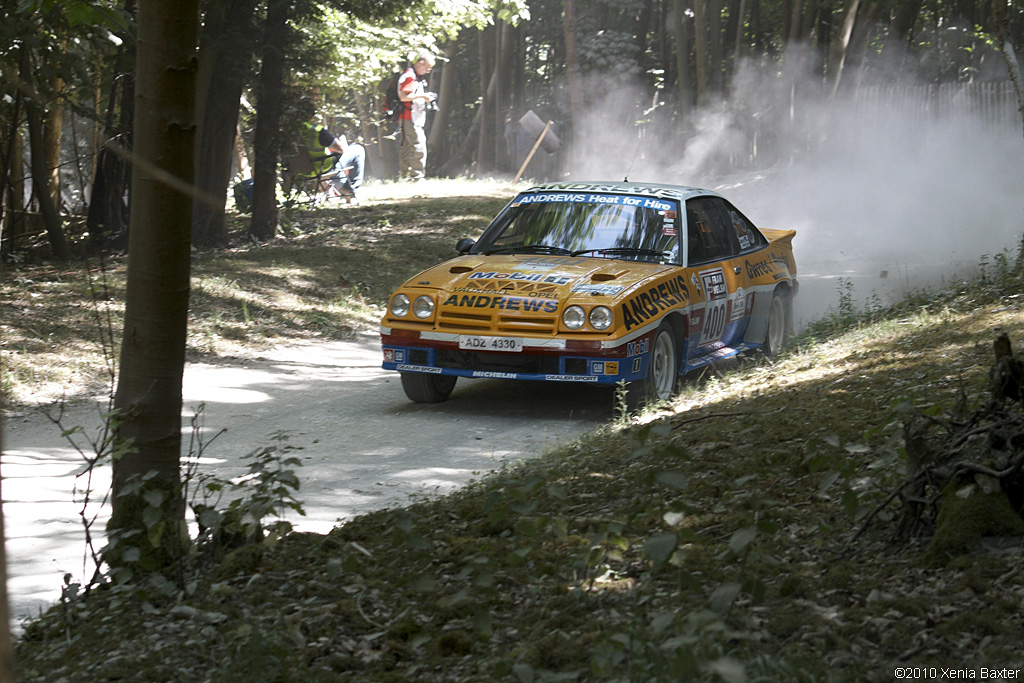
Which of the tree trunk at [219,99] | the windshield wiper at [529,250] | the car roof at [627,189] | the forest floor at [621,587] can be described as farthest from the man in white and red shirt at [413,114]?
the forest floor at [621,587]

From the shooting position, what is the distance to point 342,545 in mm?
4703

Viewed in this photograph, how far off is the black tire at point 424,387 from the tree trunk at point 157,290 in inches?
160

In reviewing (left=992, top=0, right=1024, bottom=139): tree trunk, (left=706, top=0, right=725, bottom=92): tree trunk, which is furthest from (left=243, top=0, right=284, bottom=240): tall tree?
(left=706, top=0, right=725, bottom=92): tree trunk

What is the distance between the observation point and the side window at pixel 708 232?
9141mm

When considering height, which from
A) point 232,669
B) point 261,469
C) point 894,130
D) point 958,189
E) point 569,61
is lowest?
point 232,669

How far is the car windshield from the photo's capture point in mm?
8852

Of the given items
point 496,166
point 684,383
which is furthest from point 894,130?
point 684,383

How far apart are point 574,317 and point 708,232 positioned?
2351 mm

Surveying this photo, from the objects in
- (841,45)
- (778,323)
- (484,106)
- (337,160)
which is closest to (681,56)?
(841,45)

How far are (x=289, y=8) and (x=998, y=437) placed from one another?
1372 cm

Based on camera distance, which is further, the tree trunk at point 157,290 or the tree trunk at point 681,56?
the tree trunk at point 681,56

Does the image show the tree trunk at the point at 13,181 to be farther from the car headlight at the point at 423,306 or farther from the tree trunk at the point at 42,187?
the car headlight at the point at 423,306

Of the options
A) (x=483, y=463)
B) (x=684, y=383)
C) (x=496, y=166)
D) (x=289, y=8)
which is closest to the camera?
(x=483, y=463)

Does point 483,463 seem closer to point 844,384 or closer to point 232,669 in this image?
point 844,384
